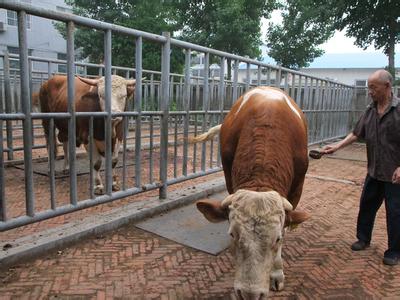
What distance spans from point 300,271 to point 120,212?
2.32 meters

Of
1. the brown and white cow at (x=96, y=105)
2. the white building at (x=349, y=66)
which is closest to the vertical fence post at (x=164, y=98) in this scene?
the brown and white cow at (x=96, y=105)

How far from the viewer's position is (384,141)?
12.9 feet

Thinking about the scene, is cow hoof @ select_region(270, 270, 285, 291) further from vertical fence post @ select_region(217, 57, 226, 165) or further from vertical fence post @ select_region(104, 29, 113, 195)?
vertical fence post @ select_region(217, 57, 226, 165)

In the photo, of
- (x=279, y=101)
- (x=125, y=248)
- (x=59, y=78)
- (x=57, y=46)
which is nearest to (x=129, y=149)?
(x=59, y=78)

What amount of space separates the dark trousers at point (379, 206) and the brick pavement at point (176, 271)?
0.20 metres

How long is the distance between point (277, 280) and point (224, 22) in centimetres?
1739

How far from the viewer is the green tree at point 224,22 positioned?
1883 cm

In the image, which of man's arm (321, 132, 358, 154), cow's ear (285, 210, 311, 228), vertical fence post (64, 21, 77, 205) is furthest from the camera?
man's arm (321, 132, 358, 154)

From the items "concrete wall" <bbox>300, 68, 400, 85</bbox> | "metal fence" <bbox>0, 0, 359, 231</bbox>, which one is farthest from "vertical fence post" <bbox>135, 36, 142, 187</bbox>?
"concrete wall" <bbox>300, 68, 400, 85</bbox>

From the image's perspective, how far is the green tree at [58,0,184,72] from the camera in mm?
18750

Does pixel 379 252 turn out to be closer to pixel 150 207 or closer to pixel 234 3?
pixel 150 207

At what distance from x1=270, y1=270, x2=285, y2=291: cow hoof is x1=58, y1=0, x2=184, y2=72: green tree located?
15912 mm

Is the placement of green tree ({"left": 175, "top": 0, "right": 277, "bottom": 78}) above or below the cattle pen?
above

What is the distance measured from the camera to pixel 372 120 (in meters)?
4.09
